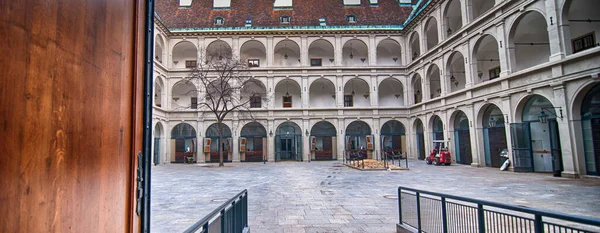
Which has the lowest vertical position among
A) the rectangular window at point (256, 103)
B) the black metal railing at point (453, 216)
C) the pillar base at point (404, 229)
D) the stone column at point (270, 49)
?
→ the pillar base at point (404, 229)

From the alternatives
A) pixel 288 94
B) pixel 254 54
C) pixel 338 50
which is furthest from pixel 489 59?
pixel 254 54

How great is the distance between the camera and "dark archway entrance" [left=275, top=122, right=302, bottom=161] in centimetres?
3481

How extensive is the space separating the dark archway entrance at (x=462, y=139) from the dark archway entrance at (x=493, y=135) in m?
1.89

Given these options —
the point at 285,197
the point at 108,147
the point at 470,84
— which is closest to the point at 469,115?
the point at 470,84

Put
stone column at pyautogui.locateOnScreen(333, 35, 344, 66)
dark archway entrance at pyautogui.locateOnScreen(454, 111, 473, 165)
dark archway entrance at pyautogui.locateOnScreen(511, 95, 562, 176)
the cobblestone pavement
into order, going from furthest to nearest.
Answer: stone column at pyautogui.locateOnScreen(333, 35, 344, 66)
dark archway entrance at pyautogui.locateOnScreen(454, 111, 473, 165)
dark archway entrance at pyautogui.locateOnScreen(511, 95, 562, 176)
the cobblestone pavement

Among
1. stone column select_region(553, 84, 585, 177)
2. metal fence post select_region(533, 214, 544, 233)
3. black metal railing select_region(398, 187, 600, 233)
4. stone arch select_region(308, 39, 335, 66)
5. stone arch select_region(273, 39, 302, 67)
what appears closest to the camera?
metal fence post select_region(533, 214, 544, 233)

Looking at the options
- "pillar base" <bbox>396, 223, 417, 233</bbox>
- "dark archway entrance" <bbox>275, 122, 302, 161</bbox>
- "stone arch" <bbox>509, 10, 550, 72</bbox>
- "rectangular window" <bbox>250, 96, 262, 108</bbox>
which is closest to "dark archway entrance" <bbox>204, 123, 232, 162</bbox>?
"rectangular window" <bbox>250, 96, 262, 108</bbox>

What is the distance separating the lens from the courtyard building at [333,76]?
26016mm

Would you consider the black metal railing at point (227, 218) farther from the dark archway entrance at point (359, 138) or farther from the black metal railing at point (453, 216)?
the dark archway entrance at point (359, 138)

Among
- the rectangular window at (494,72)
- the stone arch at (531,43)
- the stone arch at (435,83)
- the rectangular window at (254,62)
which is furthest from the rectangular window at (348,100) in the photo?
the stone arch at (531,43)

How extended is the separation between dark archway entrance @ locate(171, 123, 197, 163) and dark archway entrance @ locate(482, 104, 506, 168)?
27.4m

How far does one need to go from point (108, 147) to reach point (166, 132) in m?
33.8

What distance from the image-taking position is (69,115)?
162 cm

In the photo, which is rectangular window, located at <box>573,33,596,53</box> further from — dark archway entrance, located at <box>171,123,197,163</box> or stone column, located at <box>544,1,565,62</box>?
dark archway entrance, located at <box>171,123,197,163</box>
